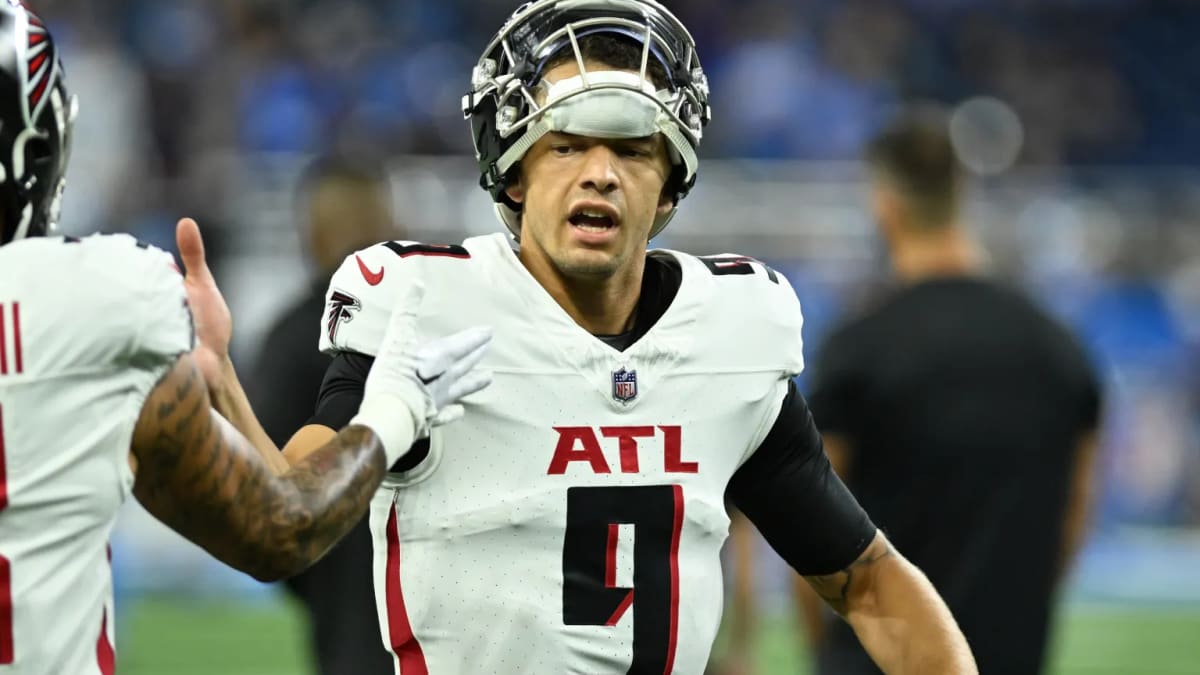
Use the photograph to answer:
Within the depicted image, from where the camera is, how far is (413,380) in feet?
8.32

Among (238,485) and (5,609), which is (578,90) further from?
(5,609)

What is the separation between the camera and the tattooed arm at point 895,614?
2.93 meters

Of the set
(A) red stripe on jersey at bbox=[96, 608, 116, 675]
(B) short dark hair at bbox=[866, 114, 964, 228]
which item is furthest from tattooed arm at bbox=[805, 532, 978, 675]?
(B) short dark hair at bbox=[866, 114, 964, 228]

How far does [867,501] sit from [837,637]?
35 cm

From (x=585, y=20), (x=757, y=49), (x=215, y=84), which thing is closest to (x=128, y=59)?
(x=215, y=84)

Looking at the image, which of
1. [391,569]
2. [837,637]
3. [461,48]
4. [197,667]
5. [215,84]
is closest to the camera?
[391,569]

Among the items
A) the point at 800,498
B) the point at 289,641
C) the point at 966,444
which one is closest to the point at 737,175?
the point at 289,641

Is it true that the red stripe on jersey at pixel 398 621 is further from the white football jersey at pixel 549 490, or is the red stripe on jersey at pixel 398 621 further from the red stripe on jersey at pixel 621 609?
the red stripe on jersey at pixel 621 609

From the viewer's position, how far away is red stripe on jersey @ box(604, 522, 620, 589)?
8.98 feet

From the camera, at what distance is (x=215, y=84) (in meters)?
12.4

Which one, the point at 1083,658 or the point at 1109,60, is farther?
the point at 1109,60

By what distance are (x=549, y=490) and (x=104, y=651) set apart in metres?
0.68

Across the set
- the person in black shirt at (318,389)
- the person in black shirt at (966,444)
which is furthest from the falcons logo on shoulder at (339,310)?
the person in black shirt at (966,444)

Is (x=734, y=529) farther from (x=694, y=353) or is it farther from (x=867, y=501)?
(x=694, y=353)
